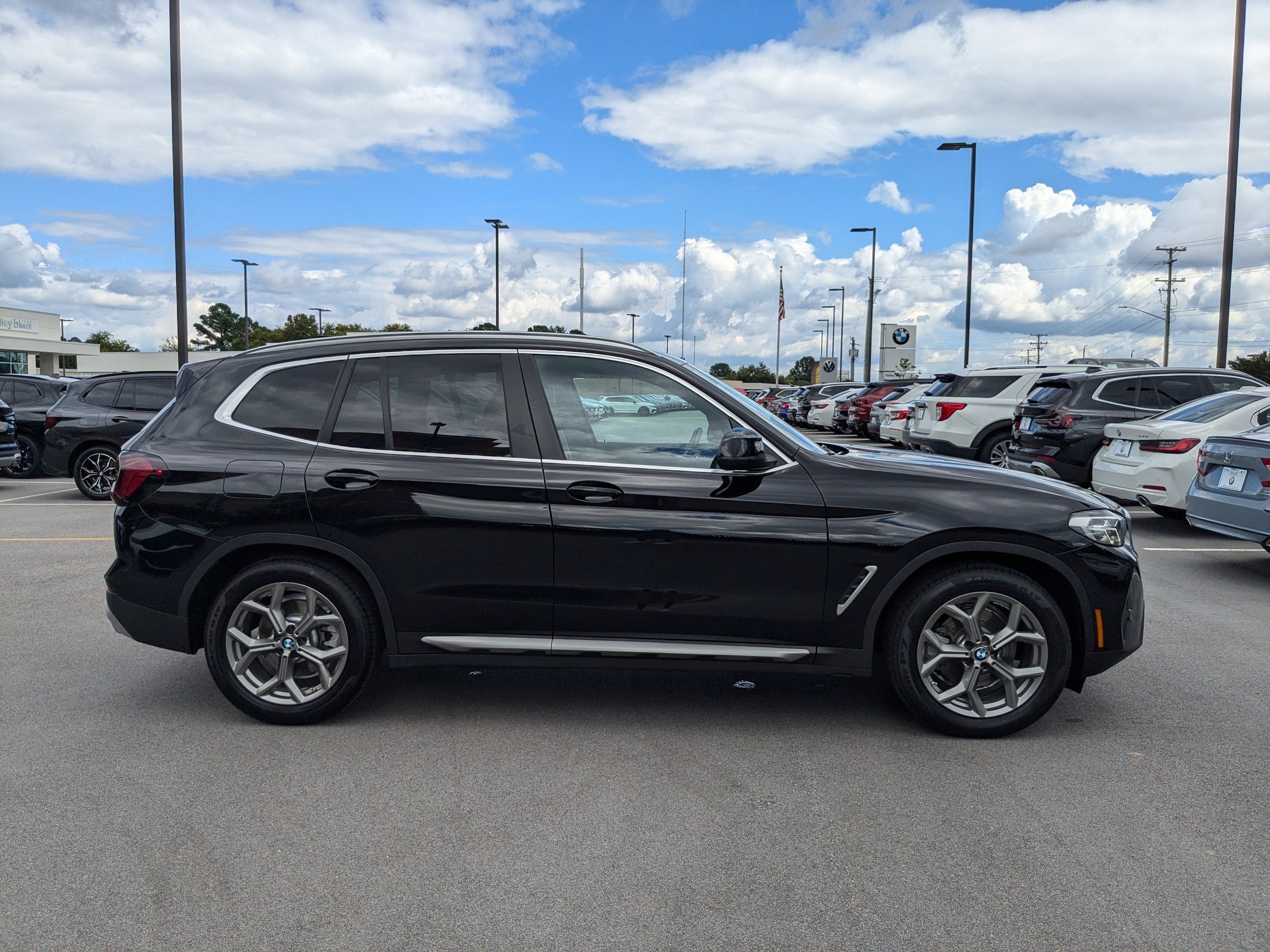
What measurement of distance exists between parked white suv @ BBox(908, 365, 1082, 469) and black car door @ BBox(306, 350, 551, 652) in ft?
39.8

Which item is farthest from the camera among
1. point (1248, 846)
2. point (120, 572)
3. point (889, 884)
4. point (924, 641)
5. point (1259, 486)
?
point (1259, 486)

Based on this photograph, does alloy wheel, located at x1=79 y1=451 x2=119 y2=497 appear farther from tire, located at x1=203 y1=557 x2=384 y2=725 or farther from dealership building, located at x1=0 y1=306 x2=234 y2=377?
dealership building, located at x1=0 y1=306 x2=234 y2=377

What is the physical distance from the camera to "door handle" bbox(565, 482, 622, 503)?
4.51 meters

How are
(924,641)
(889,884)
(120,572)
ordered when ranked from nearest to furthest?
(889,884), (924,641), (120,572)

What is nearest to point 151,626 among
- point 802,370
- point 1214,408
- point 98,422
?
point 1214,408

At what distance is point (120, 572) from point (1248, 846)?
475 cm

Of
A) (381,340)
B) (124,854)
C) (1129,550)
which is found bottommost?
(124,854)

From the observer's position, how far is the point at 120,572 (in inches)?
190

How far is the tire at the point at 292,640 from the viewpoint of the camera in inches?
183

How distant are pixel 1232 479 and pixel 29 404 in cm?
1615

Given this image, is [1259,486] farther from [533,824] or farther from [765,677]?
[533,824]

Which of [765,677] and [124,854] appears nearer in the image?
[124,854]

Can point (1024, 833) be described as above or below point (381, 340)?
below

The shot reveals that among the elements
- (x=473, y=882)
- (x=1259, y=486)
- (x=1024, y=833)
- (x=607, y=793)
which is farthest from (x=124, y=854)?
(x=1259, y=486)
